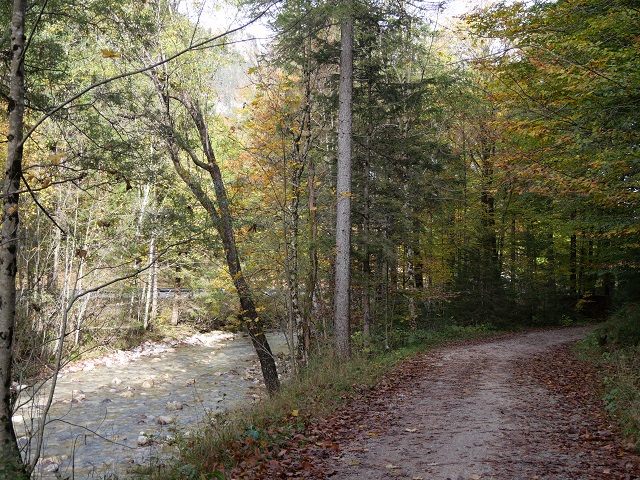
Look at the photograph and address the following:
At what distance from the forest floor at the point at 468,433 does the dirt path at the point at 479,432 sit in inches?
0.4

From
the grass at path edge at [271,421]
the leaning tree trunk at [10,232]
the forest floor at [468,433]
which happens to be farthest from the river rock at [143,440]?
the leaning tree trunk at [10,232]

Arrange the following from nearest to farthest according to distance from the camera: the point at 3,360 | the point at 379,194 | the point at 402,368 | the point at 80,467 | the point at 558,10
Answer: the point at 3,360, the point at 80,467, the point at 558,10, the point at 402,368, the point at 379,194

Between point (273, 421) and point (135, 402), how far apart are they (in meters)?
6.74

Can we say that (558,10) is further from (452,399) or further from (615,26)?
(452,399)

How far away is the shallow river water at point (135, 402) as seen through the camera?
7.69 meters

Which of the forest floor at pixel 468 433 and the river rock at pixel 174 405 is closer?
the forest floor at pixel 468 433

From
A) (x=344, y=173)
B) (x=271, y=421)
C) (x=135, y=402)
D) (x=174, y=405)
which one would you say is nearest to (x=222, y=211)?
(x=344, y=173)

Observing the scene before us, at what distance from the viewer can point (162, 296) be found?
Result: 75.9 feet

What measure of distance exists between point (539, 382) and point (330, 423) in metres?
4.80

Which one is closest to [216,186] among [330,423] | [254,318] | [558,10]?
[254,318]

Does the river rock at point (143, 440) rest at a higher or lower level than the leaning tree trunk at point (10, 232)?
lower

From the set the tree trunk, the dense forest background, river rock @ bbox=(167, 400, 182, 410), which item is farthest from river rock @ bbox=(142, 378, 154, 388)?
the tree trunk

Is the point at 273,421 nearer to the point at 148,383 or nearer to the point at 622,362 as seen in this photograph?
the point at 622,362

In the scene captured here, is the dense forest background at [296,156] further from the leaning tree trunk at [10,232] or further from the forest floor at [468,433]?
the forest floor at [468,433]
